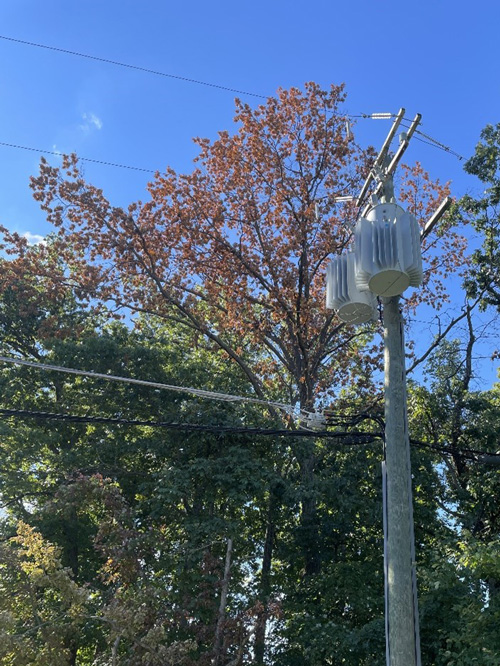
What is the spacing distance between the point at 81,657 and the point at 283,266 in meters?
12.0

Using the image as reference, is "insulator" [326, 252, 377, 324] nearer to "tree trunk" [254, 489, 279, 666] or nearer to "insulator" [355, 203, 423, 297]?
"insulator" [355, 203, 423, 297]

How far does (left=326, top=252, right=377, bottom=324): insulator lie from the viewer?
638 centimetres

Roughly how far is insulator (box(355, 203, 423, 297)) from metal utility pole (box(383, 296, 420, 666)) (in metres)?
0.52

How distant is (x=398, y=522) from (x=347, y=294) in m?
2.37

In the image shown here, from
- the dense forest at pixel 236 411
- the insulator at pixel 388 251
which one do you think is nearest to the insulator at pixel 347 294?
the insulator at pixel 388 251

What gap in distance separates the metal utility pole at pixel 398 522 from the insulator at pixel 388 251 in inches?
20.3

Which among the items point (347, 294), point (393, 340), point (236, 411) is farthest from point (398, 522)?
point (236, 411)

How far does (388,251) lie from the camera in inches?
231

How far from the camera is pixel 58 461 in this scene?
14.8 m

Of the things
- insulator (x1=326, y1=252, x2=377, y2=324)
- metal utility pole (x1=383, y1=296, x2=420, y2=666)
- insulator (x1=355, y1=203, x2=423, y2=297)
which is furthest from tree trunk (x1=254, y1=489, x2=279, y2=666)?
insulator (x1=355, y1=203, x2=423, y2=297)

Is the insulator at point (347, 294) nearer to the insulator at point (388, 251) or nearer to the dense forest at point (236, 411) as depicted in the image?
the insulator at point (388, 251)

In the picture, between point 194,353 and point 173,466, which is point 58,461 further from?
point 194,353

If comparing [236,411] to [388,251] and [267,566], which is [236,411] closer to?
[267,566]

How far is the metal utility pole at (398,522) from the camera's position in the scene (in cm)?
534
